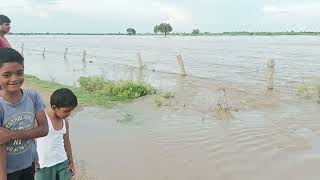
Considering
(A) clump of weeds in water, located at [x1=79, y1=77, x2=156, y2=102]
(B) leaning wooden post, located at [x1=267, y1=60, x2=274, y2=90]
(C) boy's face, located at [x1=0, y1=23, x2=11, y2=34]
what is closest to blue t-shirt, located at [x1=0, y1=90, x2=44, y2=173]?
(C) boy's face, located at [x1=0, y1=23, x2=11, y2=34]

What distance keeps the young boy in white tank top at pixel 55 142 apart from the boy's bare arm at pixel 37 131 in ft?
1.59

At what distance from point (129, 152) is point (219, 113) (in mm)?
4038

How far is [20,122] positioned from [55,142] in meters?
0.75

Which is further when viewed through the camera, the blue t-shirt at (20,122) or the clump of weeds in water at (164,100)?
the clump of weeds in water at (164,100)

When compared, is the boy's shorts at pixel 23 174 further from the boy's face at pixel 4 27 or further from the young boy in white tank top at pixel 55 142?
the boy's face at pixel 4 27

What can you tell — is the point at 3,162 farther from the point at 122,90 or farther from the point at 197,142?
the point at 122,90

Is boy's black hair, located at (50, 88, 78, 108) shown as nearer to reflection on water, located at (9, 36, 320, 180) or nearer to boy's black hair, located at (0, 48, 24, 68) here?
boy's black hair, located at (0, 48, 24, 68)

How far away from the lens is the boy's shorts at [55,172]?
3494 millimetres

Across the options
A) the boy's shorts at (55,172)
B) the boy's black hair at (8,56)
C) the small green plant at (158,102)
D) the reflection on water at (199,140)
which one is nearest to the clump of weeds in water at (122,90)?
the reflection on water at (199,140)

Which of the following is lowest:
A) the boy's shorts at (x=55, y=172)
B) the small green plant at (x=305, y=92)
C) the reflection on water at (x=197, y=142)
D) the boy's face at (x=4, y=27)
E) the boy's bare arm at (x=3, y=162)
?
the reflection on water at (x=197, y=142)

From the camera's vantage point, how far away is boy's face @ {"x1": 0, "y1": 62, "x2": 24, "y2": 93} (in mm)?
2760

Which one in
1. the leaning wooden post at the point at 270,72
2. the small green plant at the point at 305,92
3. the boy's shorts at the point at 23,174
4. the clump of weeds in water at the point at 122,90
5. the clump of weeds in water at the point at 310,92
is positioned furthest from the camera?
the leaning wooden post at the point at 270,72

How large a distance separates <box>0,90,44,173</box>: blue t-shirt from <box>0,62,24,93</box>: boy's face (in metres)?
0.10

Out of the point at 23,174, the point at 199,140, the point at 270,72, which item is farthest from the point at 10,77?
the point at 270,72
